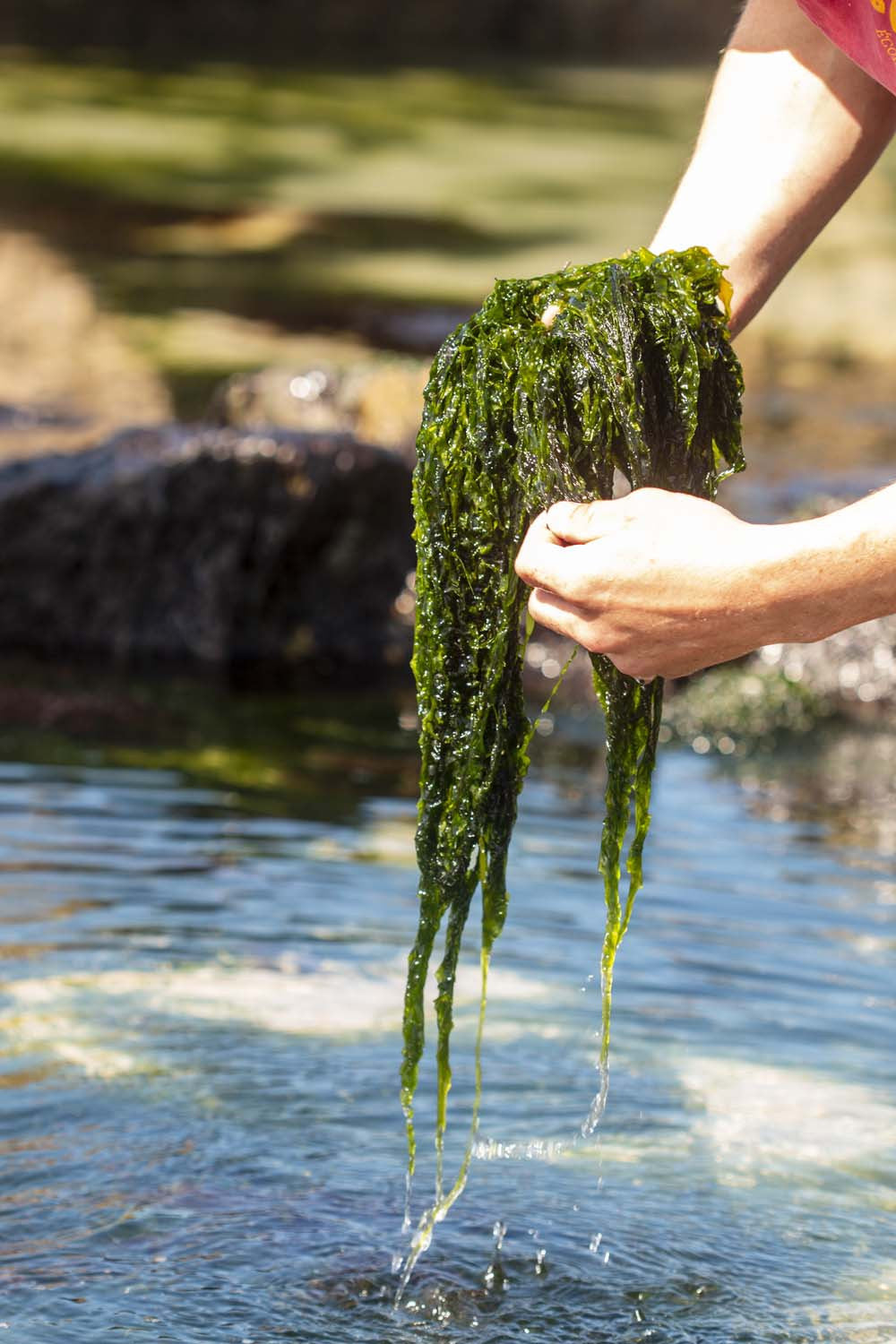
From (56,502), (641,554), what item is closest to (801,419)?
(56,502)

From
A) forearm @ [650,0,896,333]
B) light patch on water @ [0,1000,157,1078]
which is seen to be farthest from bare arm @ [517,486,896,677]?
light patch on water @ [0,1000,157,1078]

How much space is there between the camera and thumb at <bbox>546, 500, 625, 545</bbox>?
9.56 ft

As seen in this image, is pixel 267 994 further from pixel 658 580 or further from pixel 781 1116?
pixel 658 580

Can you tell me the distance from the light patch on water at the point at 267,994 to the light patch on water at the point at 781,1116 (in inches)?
26.8

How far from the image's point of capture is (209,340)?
1847 cm

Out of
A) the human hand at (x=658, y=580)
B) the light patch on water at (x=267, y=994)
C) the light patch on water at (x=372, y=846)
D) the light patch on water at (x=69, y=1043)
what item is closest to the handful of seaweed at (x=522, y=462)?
the human hand at (x=658, y=580)

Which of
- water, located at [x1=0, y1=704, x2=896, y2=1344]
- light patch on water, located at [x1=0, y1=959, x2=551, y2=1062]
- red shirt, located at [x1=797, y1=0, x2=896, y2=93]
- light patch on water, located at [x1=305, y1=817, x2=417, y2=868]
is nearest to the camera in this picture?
red shirt, located at [x1=797, y1=0, x2=896, y2=93]

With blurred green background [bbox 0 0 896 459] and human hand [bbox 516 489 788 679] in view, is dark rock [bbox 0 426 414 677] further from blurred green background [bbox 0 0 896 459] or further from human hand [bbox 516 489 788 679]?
human hand [bbox 516 489 788 679]

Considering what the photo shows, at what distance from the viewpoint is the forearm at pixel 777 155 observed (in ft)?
11.4

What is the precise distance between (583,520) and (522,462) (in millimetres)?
364

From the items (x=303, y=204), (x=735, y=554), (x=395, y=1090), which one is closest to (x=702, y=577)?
(x=735, y=554)

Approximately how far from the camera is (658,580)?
9.23 ft

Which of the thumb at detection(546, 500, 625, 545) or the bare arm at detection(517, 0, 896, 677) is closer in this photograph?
the bare arm at detection(517, 0, 896, 677)

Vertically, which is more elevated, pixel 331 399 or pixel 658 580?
pixel 331 399
